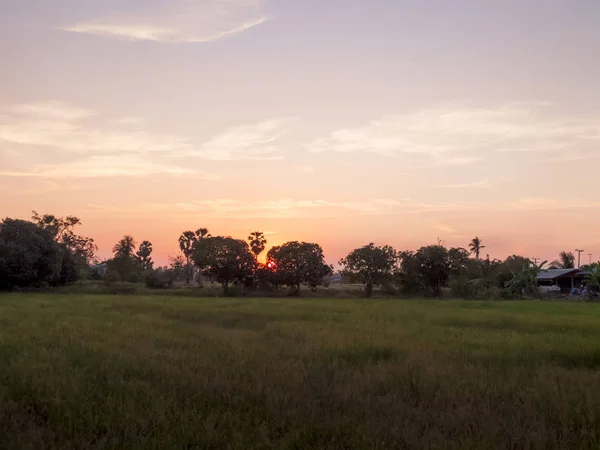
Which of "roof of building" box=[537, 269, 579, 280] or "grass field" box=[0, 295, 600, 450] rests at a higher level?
"roof of building" box=[537, 269, 579, 280]

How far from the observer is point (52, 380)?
840 centimetres

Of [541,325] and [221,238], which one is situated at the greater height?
[221,238]

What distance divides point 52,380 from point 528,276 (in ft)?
184

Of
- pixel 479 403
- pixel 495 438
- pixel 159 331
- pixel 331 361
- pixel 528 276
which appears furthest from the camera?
pixel 528 276

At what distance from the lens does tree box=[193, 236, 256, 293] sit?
55000mm

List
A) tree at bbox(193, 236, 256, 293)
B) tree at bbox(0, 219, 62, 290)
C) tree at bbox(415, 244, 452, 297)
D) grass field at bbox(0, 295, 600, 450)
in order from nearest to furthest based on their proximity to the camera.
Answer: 1. grass field at bbox(0, 295, 600, 450)
2. tree at bbox(0, 219, 62, 290)
3. tree at bbox(193, 236, 256, 293)
4. tree at bbox(415, 244, 452, 297)

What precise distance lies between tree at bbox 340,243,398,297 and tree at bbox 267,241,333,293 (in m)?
3.07

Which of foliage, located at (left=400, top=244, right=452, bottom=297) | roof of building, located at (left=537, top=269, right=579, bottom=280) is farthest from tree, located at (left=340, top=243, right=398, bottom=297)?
roof of building, located at (left=537, top=269, right=579, bottom=280)

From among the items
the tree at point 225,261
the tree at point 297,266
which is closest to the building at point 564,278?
the tree at point 297,266

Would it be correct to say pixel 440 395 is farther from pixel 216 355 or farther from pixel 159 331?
pixel 159 331

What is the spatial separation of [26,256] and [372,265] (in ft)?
111

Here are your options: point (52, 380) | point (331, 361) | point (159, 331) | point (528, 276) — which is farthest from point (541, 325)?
point (528, 276)

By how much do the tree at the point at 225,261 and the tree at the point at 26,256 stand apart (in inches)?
562

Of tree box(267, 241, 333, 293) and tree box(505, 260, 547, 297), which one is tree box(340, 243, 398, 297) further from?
tree box(505, 260, 547, 297)
